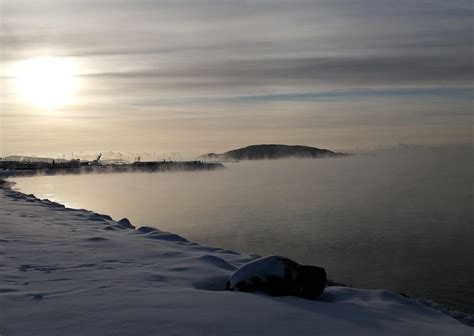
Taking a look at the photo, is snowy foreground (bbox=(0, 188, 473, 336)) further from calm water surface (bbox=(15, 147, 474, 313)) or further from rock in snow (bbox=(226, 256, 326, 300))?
calm water surface (bbox=(15, 147, 474, 313))

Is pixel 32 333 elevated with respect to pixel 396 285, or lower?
elevated

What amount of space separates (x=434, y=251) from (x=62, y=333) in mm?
19127

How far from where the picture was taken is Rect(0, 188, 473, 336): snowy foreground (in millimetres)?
5547

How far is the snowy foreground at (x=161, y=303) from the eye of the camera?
5.55 metres

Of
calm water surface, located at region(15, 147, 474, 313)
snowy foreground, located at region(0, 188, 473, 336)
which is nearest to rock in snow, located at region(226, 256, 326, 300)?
snowy foreground, located at region(0, 188, 473, 336)

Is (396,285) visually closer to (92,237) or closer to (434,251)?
(434,251)

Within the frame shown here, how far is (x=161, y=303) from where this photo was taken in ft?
21.1

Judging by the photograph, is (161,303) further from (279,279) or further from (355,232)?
(355,232)

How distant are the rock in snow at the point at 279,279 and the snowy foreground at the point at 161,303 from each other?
10.9 inches

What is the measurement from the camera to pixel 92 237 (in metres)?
13.3

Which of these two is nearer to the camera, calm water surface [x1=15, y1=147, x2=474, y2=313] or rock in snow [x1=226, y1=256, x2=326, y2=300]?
rock in snow [x1=226, y1=256, x2=326, y2=300]

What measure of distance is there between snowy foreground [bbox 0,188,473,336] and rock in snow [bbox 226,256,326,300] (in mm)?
277

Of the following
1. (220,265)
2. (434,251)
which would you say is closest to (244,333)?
(220,265)

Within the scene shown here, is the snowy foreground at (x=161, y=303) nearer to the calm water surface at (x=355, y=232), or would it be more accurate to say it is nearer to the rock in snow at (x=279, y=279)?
the rock in snow at (x=279, y=279)
